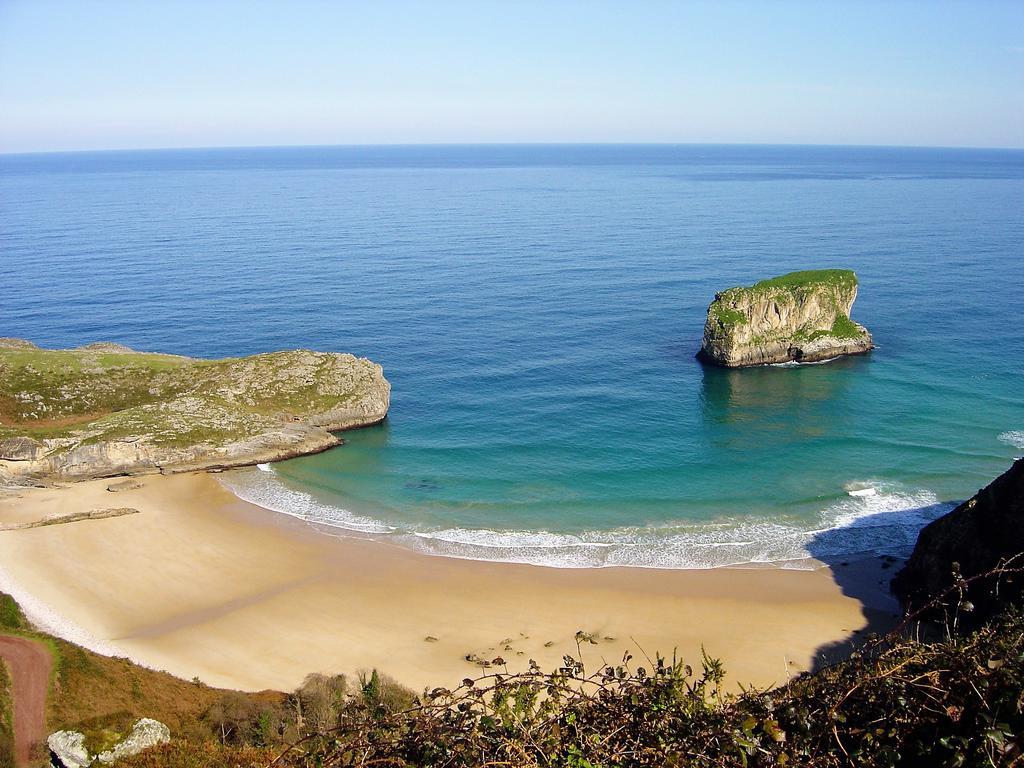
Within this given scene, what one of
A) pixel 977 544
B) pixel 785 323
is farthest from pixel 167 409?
pixel 785 323

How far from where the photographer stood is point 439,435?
5184cm

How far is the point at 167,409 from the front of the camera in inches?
1965

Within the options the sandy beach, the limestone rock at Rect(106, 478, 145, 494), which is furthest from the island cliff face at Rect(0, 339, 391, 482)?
the sandy beach

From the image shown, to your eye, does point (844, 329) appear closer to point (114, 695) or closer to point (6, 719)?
point (114, 695)

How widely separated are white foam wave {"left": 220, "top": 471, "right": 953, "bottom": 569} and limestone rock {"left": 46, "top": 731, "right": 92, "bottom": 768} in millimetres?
21485

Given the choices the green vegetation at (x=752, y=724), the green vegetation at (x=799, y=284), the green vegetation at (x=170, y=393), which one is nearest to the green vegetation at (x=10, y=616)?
the green vegetation at (x=170, y=393)

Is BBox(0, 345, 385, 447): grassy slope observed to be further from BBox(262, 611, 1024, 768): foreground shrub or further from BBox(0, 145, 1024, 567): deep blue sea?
BBox(262, 611, 1024, 768): foreground shrub

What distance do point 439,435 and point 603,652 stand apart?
969 inches

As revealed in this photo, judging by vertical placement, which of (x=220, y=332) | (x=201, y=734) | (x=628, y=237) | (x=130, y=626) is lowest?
(x=130, y=626)

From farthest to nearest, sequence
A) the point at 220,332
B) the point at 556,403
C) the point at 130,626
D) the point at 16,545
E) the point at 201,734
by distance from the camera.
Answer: the point at 220,332 → the point at 556,403 → the point at 16,545 → the point at 130,626 → the point at 201,734

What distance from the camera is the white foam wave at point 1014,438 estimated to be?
4697 cm

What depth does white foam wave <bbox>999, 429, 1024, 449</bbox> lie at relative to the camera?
154 ft

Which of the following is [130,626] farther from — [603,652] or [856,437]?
[856,437]

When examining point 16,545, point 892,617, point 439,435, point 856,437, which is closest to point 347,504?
point 439,435
